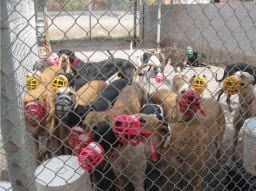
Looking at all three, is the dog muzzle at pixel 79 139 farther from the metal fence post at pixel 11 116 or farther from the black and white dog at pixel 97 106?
the metal fence post at pixel 11 116

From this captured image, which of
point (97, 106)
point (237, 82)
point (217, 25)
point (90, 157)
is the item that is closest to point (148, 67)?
point (97, 106)

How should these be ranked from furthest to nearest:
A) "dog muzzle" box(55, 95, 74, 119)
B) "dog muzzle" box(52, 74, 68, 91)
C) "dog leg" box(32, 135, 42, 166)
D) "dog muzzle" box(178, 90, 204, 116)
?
"dog muzzle" box(52, 74, 68, 91) → "dog leg" box(32, 135, 42, 166) → "dog muzzle" box(55, 95, 74, 119) → "dog muzzle" box(178, 90, 204, 116)

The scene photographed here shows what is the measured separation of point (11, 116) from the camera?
1748 mm

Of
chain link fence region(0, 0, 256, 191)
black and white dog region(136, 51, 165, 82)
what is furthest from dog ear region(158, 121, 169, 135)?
black and white dog region(136, 51, 165, 82)

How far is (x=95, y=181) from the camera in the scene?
3.13 m

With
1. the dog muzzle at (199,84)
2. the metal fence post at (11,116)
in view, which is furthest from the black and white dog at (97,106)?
the metal fence post at (11,116)

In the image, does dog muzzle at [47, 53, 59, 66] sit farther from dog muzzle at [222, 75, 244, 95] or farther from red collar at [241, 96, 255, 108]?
red collar at [241, 96, 255, 108]

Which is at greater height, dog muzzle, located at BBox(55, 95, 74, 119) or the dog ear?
dog muzzle, located at BBox(55, 95, 74, 119)

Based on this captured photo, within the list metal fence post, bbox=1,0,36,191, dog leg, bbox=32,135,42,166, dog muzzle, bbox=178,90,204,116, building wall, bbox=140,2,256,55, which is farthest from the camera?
building wall, bbox=140,2,256,55

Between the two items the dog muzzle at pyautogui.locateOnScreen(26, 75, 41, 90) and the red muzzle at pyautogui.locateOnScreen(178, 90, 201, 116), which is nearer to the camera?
the red muzzle at pyautogui.locateOnScreen(178, 90, 201, 116)

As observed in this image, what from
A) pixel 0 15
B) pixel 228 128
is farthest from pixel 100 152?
pixel 228 128

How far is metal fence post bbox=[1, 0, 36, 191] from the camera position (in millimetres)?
1619

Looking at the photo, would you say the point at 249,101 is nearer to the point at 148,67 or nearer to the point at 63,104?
the point at 63,104

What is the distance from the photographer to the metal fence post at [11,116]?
162cm
